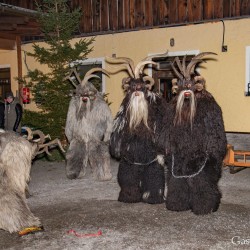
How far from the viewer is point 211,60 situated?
932cm

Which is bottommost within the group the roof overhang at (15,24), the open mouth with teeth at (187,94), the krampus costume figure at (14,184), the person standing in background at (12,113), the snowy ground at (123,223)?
the snowy ground at (123,223)

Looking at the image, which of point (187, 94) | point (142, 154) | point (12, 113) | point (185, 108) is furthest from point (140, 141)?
point (12, 113)

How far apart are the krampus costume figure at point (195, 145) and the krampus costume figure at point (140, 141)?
44cm

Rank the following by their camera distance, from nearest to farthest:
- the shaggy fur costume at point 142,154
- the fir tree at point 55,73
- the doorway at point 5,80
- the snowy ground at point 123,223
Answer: the snowy ground at point 123,223 < the shaggy fur costume at point 142,154 < the fir tree at point 55,73 < the doorway at point 5,80

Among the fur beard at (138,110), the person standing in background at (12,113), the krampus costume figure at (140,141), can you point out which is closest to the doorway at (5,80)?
the person standing in background at (12,113)

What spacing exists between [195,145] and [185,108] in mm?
571

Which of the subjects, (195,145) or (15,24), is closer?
(195,145)

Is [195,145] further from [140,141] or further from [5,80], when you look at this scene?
[5,80]

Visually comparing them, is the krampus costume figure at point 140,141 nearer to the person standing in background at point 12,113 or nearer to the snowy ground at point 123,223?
the snowy ground at point 123,223

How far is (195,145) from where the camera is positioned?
537cm

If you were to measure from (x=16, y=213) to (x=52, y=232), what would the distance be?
0.57 m

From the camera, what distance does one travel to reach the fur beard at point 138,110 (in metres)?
5.82

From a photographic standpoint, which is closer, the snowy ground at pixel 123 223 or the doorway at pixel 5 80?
the snowy ground at pixel 123 223

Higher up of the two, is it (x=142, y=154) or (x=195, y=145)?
(x=195, y=145)
